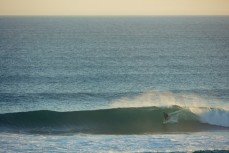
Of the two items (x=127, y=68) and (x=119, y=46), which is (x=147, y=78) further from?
(x=119, y=46)

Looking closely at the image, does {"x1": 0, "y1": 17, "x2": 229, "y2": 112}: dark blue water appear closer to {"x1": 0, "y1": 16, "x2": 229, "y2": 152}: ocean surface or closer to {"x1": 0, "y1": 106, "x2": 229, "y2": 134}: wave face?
{"x1": 0, "y1": 16, "x2": 229, "y2": 152}: ocean surface

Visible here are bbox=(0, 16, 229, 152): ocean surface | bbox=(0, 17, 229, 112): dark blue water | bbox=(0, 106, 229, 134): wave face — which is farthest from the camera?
bbox=(0, 17, 229, 112): dark blue water

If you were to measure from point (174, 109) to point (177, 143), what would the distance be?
12.0m

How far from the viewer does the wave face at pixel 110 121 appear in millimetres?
34875

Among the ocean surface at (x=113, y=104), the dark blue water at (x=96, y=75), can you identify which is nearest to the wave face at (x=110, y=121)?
the ocean surface at (x=113, y=104)

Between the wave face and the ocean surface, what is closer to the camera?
the ocean surface

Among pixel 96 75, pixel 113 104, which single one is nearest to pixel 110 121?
pixel 113 104

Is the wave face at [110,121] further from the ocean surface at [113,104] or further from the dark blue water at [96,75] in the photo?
the dark blue water at [96,75]

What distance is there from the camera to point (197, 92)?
174 feet

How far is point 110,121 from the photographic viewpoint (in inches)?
1506

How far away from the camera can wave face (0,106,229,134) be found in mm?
34875

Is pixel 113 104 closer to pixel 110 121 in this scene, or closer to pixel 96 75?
pixel 110 121

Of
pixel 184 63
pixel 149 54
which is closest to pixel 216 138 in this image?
pixel 184 63

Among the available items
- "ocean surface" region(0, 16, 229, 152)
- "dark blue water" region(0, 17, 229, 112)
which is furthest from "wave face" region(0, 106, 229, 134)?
"dark blue water" region(0, 17, 229, 112)
